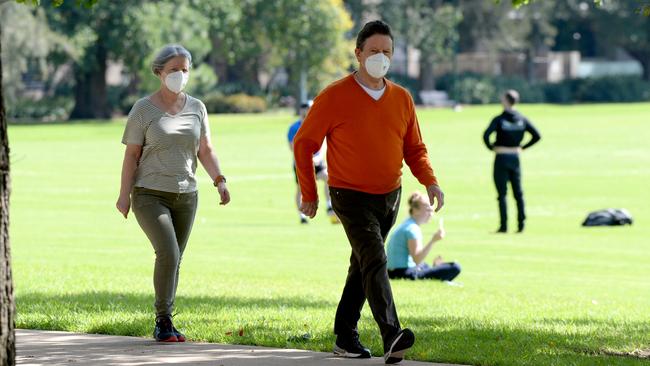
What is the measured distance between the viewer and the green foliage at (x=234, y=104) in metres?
79.4

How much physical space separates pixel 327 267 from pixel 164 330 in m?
7.54

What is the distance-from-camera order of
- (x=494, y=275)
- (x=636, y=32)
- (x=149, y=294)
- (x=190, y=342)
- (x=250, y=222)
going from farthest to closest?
(x=636, y=32), (x=250, y=222), (x=494, y=275), (x=149, y=294), (x=190, y=342)

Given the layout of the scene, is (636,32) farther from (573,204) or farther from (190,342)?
(190,342)

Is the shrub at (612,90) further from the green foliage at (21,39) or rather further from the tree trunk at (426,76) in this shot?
the green foliage at (21,39)

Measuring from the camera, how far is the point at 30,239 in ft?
64.3

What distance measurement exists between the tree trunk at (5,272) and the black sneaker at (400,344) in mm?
2337

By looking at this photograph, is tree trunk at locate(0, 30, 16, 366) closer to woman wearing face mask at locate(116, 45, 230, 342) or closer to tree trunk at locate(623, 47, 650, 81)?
woman wearing face mask at locate(116, 45, 230, 342)

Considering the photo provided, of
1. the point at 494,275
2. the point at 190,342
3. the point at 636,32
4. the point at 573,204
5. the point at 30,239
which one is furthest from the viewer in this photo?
the point at 636,32

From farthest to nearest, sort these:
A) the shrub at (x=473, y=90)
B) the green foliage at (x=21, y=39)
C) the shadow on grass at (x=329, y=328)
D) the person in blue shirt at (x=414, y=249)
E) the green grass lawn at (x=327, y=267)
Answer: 1. the shrub at (x=473, y=90)
2. the green foliage at (x=21, y=39)
3. the person in blue shirt at (x=414, y=249)
4. the green grass lawn at (x=327, y=267)
5. the shadow on grass at (x=329, y=328)

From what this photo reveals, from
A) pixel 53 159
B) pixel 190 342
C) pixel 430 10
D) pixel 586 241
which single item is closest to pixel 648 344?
pixel 190 342

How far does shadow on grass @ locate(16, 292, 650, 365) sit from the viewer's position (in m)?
8.16

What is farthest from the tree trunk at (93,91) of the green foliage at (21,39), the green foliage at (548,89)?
the green foliage at (548,89)

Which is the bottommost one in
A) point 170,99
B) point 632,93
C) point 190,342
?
point 632,93

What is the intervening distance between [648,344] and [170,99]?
3.25m
